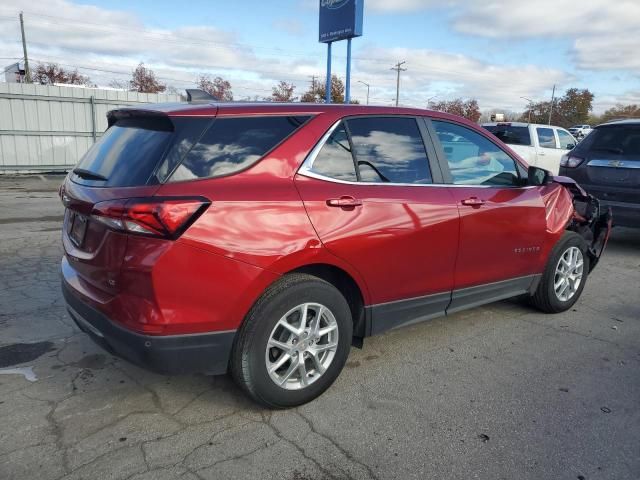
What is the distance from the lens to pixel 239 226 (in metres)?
2.69

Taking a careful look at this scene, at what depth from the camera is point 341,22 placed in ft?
52.1

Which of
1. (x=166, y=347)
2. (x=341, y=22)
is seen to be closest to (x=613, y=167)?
(x=166, y=347)

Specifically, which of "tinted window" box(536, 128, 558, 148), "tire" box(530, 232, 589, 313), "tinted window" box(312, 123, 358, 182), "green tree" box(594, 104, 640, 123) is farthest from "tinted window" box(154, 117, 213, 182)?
"green tree" box(594, 104, 640, 123)

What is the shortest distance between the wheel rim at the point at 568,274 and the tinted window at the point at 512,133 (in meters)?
9.53

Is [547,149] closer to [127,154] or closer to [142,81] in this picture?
[127,154]

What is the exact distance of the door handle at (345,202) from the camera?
3.03 m

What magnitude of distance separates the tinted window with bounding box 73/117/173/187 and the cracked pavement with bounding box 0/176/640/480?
1.34 metres

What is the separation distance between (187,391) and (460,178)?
2423mm

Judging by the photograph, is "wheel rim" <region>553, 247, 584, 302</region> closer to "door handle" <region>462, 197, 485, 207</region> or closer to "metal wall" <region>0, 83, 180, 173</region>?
"door handle" <region>462, 197, 485, 207</region>

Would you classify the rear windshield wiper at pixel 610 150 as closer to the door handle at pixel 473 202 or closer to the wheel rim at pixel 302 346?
the door handle at pixel 473 202

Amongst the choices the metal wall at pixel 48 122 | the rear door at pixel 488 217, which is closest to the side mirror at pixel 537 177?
the rear door at pixel 488 217

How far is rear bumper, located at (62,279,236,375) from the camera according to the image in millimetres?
2607

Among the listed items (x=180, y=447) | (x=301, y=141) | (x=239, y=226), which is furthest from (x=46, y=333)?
(x=301, y=141)

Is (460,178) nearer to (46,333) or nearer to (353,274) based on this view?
(353,274)
